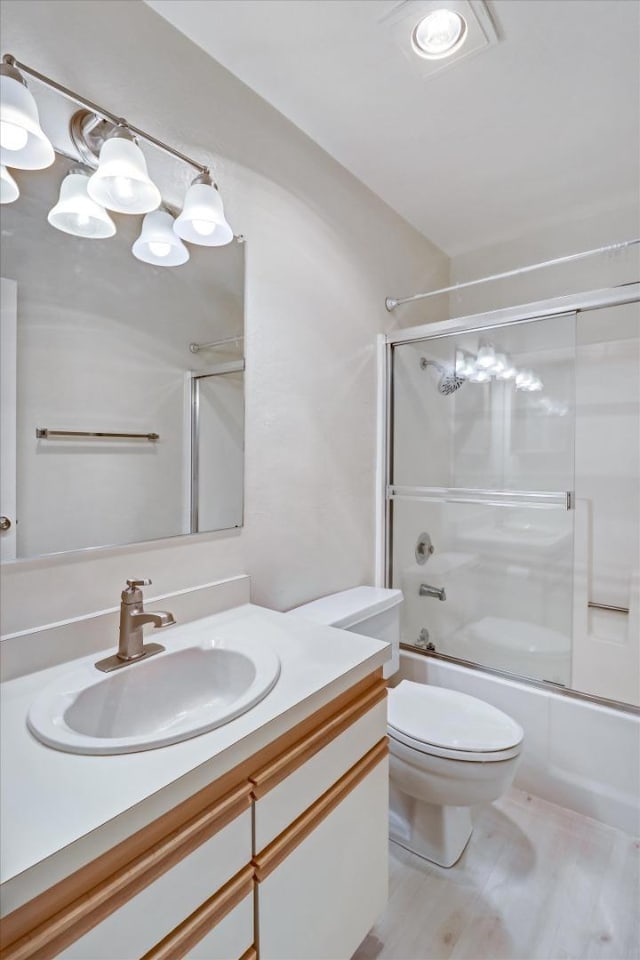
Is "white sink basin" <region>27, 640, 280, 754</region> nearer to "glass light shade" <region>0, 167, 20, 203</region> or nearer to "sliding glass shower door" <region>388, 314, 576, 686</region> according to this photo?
"glass light shade" <region>0, 167, 20, 203</region>

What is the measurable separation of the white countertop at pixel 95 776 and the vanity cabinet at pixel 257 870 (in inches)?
1.4

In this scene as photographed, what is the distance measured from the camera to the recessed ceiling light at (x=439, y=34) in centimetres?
130

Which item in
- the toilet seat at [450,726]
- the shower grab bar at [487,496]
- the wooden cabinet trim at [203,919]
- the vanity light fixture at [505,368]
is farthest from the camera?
the vanity light fixture at [505,368]

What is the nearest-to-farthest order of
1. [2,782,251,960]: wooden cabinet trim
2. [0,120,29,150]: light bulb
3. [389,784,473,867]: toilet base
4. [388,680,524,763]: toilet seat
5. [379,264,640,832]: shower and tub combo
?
[2,782,251,960]: wooden cabinet trim, [0,120,29,150]: light bulb, [388,680,524,763]: toilet seat, [389,784,473,867]: toilet base, [379,264,640,832]: shower and tub combo

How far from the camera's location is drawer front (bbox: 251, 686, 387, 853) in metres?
0.81

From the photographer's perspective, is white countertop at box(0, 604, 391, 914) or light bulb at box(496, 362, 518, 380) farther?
light bulb at box(496, 362, 518, 380)

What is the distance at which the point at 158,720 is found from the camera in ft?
3.40

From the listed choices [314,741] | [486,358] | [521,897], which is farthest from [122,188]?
[521,897]

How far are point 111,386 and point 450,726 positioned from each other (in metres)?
1.38

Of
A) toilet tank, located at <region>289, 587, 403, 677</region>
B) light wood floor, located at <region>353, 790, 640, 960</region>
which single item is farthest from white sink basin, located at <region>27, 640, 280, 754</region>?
light wood floor, located at <region>353, 790, 640, 960</region>

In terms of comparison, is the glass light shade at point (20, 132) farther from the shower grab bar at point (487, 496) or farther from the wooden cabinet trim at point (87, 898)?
the shower grab bar at point (487, 496)

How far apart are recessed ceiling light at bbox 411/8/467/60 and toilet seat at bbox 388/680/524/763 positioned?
1.99 metres

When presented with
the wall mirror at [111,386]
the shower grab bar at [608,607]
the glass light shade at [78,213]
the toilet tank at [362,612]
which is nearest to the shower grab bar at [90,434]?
the wall mirror at [111,386]

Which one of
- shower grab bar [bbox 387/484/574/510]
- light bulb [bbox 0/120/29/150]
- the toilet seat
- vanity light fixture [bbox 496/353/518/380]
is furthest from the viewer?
vanity light fixture [bbox 496/353/518/380]
